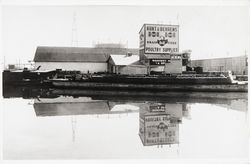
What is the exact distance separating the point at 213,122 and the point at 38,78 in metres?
6.19

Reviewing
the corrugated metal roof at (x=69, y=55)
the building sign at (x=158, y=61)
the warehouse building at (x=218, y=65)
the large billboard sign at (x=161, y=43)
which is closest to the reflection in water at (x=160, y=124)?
the building sign at (x=158, y=61)

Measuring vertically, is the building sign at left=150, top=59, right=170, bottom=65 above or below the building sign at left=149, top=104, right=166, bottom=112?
above

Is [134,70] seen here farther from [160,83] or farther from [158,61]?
[160,83]

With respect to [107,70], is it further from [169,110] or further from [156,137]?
[156,137]

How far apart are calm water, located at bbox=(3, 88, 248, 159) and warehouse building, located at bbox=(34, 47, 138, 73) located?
5.57 meters

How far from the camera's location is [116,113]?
509cm

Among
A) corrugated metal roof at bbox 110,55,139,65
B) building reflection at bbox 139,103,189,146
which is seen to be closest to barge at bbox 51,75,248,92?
building reflection at bbox 139,103,189,146

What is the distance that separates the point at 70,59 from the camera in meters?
11.8

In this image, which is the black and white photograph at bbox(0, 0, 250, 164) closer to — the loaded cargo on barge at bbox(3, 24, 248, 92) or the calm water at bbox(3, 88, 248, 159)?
the calm water at bbox(3, 88, 248, 159)

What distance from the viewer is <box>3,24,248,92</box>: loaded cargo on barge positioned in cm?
775

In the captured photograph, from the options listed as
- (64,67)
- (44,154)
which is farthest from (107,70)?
(44,154)

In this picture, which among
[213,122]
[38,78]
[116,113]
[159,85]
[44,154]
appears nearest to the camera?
[44,154]

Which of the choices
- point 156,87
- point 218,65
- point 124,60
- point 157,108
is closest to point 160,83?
point 156,87

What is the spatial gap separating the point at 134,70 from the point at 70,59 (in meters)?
2.72
